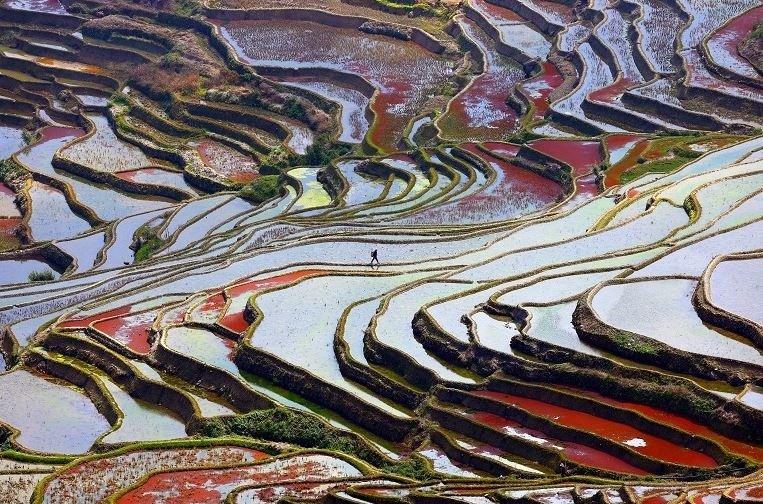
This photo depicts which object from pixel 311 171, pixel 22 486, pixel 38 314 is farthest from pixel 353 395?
pixel 311 171

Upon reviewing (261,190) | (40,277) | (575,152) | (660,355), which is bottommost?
(40,277)

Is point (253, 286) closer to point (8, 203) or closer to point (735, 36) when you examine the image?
point (8, 203)

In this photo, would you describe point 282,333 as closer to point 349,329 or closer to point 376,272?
point 349,329

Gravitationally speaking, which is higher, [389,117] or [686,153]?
[686,153]

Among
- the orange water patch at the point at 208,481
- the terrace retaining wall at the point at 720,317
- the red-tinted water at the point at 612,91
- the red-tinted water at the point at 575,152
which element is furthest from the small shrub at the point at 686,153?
the orange water patch at the point at 208,481

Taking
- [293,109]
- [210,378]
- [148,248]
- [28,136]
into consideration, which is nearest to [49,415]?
[210,378]

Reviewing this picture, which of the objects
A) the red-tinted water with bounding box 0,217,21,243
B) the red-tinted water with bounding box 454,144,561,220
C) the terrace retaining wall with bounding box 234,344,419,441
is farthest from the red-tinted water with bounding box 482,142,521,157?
the terrace retaining wall with bounding box 234,344,419,441

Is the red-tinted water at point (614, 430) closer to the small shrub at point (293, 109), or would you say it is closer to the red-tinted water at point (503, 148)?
the red-tinted water at point (503, 148)
